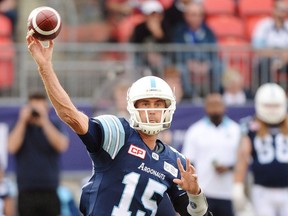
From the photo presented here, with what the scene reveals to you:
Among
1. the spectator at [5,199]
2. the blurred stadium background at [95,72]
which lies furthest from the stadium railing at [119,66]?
the spectator at [5,199]

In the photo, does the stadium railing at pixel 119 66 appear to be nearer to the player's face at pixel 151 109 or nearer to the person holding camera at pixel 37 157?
the person holding camera at pixel 37 157

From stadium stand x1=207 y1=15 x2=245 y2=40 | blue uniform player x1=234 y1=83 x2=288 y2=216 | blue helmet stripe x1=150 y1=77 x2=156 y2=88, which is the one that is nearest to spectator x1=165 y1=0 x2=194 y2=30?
stadium stand x1=207 y1=15 x2=245 y2=40

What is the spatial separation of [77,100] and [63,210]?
1460 mm

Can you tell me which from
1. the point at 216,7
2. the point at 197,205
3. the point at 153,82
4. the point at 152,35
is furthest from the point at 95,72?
the point at 197,205

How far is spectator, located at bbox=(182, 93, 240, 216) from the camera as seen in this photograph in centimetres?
1210

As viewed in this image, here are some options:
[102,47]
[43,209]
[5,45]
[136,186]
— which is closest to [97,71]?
[102,47]

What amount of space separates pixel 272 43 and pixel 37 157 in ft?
12.5

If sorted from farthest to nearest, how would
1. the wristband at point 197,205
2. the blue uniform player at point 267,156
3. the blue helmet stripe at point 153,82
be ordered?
the blue uniform player at point 267,156
the blue helmet stripe at point 153,82
the wristband at point 197,205

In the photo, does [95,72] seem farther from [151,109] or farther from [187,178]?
[187,178]

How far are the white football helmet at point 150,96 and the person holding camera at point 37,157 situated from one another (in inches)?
189

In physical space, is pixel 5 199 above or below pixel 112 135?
below

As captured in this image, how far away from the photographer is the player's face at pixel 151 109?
6.70 metres

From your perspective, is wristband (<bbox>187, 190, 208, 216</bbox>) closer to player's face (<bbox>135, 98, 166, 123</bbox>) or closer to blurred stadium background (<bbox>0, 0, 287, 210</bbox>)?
player's face (<bbox>135, 98, 166, 123</bbox>)

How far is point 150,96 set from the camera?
6.73 m
